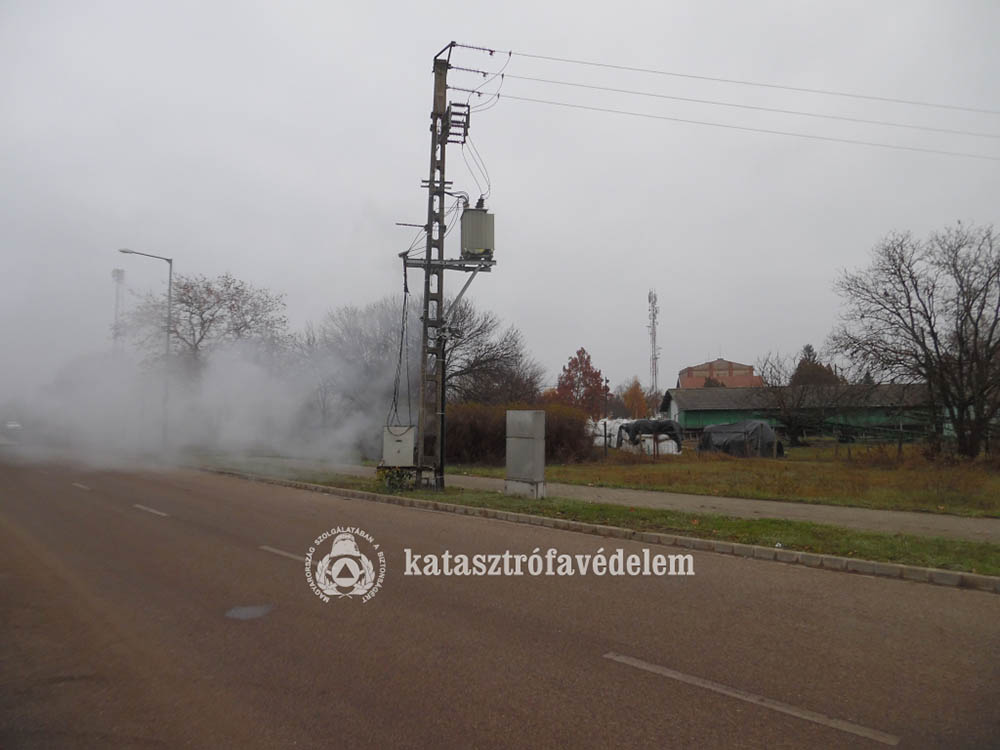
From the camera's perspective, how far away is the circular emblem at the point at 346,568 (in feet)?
23.8

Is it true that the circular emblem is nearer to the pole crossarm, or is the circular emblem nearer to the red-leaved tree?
the pole crossarm

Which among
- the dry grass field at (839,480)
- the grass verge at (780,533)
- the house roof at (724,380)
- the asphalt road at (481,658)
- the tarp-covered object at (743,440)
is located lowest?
the asphalt road at (481,658)

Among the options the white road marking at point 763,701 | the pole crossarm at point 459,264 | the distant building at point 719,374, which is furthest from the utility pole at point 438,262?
the distant building at point 719,374

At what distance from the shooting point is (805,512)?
12977 millimetres

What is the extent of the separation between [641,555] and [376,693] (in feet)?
18.6

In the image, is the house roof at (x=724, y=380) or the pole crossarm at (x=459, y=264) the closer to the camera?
the pole crossarm at (x=459, y=264)

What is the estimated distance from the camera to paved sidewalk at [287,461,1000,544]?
1098 centimetres

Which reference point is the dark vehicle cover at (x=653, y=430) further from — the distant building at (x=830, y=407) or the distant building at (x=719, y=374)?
the distant building at (x=719, y=374)

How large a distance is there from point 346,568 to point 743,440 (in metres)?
28.9

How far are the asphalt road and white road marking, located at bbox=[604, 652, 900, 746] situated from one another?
0.02 m

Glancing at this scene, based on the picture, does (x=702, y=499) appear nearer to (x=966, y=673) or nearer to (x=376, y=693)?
(x=966, y=673)

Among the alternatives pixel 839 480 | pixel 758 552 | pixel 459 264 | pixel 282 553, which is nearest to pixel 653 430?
pixel 839 480

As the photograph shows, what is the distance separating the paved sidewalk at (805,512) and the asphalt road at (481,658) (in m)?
3.40

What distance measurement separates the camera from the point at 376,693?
4.53 metres
